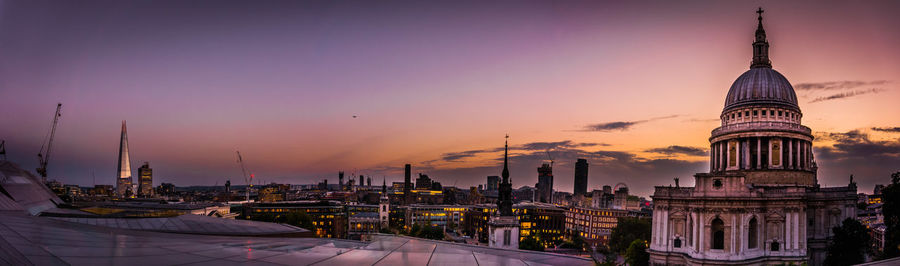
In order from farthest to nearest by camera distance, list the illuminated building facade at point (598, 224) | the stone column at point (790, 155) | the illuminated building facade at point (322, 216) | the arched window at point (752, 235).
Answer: the illuminated building facade at point (598, 224) < the illuminated building facade at point (322, 216) < the stone column at point (790, 155) < the arched window at point (752, 235)

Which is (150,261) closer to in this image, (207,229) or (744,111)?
(207,229)

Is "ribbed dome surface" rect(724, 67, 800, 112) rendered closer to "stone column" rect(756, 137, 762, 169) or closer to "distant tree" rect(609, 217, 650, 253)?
"stone column" rect(756, 137, 762, 169)

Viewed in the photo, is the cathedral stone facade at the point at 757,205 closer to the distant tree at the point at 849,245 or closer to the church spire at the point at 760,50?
the distant tree at the point at 849,245

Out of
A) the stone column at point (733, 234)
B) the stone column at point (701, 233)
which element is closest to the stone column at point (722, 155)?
the stone column at point (733, 234)

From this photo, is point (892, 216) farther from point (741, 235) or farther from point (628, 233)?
point (628, 233)

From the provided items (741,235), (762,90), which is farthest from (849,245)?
(762,90)
